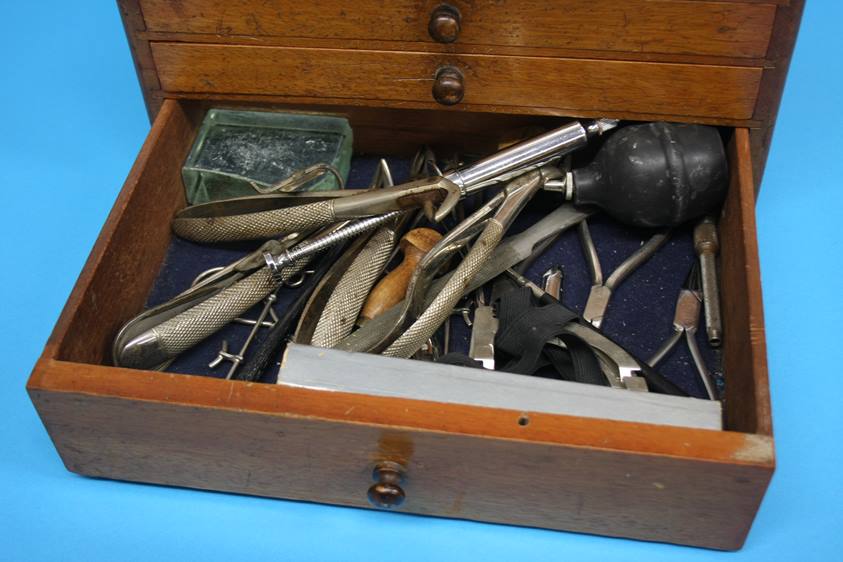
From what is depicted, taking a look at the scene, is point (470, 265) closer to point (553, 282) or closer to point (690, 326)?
point (553, 282)

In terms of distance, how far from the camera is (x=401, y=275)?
140 centimetres

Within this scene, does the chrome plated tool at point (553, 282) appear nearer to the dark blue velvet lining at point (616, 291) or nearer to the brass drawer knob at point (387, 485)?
the dark blue velvet lining at point (616, 291)

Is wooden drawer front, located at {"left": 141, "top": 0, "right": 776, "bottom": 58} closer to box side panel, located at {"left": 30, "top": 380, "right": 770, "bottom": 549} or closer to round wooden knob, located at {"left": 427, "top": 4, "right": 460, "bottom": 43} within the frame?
round wooden knob, located at {"left": 427, "top": 4, "right": 460, "bottom": 43}

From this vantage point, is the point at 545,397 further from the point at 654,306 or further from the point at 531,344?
the point at 654,306

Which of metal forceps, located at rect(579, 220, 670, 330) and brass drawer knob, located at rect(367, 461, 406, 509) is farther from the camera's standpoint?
metal forceps, located at rect(579, 220, 670, 330)

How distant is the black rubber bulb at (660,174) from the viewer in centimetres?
142

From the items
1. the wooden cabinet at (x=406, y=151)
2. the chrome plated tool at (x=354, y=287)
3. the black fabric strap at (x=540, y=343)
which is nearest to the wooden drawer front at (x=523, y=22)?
the wooden cabinet at (x=406, y=151)

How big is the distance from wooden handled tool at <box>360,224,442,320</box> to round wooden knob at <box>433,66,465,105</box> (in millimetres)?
174

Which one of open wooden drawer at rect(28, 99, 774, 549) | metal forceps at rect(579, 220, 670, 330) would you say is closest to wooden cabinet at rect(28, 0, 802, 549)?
open wooden drawer at rect(28, 99, 774, 549)

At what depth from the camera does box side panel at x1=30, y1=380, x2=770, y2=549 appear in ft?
3.71

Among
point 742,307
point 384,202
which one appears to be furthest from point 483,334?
point 742,307

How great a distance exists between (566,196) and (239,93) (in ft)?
1.51

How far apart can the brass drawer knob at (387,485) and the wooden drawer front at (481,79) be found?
1.69 ft

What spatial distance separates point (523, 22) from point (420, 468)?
560 millimetres
